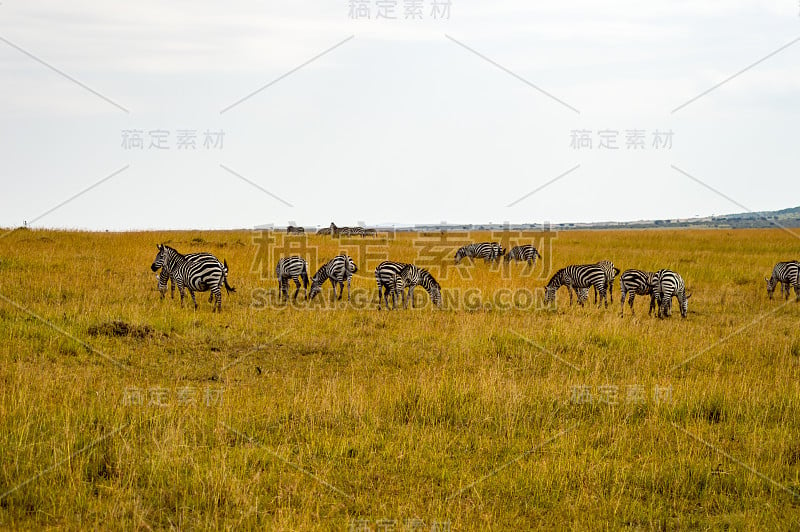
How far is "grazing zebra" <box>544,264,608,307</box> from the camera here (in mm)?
19234

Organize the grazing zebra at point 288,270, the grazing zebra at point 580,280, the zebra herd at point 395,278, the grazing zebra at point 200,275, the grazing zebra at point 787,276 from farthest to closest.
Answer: the grazing zebra at point 787,276 < the grazing zebra at point 580,280 < the grazing zebra at point 288,270 < the zebra herd at point 395,278 < the grazing zebra at point 200,275

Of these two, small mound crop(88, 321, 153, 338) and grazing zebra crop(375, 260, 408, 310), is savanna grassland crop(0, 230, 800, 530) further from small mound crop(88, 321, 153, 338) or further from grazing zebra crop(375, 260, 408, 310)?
grazing zebra crop(375, 260, 408, 310)

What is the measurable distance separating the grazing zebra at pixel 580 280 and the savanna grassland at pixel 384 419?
356 cm

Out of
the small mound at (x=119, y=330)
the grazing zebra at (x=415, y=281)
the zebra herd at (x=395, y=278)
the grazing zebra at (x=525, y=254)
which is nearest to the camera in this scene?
the small mound at (x=119, y=330)

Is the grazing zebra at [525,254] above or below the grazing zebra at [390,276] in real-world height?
above

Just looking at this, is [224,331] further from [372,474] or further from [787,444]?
[787,444]

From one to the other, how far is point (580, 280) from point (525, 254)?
1272 centimetres

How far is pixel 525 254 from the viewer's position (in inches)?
1271

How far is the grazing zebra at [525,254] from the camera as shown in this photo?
31.8m

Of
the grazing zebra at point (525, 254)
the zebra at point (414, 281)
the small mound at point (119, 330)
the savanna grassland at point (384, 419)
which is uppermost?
the grazing zebra at point (525, 254)

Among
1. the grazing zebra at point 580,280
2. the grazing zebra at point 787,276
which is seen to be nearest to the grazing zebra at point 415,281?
the grazing zebra at point 580,280

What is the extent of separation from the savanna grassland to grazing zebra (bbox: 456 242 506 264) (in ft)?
56.2

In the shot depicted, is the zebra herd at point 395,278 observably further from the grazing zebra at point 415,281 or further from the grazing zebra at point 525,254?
the grazing zebra at point 525,254

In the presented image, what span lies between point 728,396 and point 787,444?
1612mm
